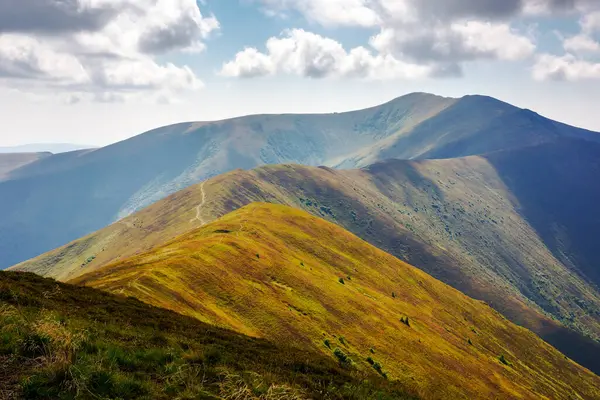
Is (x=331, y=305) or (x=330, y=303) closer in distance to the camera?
(x=331, y=305)

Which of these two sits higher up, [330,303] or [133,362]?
[133,362]

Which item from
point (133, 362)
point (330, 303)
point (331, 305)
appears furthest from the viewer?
point (330, 303)

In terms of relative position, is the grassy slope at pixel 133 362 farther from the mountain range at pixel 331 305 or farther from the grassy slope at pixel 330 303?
the grassy slope at pixel 330 303

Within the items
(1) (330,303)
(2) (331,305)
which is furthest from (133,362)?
(1) (330,303)

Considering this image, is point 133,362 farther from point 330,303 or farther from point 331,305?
point 330,303

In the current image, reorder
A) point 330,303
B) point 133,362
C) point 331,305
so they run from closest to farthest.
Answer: point 133,362 → point 331,305 → point 330,303

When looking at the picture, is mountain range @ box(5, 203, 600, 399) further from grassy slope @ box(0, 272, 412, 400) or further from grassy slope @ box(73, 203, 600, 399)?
grassy slope @ box(0, 272, 412, 400)
